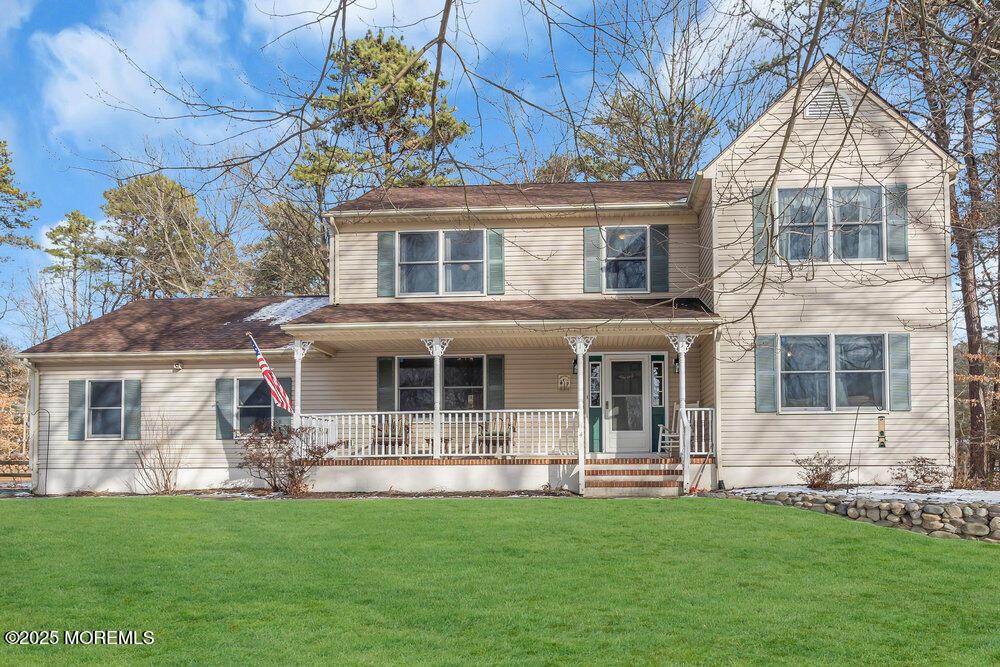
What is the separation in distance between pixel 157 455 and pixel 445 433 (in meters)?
5.77

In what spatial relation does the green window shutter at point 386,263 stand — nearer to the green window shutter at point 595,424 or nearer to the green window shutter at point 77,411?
the green window shutter at point 595,424

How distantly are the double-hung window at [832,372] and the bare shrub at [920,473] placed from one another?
101 centimetres

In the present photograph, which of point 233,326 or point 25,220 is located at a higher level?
point 25,220

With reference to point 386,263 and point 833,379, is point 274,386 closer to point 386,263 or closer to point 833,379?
point 386,263

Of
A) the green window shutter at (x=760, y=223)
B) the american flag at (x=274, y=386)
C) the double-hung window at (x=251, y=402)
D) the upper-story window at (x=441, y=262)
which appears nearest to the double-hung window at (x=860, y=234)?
the green window shutter at (x=760, y=223)

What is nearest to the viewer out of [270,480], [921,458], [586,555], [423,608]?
[423,608]

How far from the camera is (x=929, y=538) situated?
10.9m

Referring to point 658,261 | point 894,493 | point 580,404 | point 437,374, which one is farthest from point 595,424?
point 894,493

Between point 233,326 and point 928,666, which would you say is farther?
point 233,326

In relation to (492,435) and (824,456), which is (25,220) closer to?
(492,435)

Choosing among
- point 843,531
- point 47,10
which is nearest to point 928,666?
point 843,531

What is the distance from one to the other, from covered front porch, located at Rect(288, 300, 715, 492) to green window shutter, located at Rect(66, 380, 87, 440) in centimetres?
442

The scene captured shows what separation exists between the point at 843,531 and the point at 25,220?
105 feet

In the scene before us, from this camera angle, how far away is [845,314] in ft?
50.8
